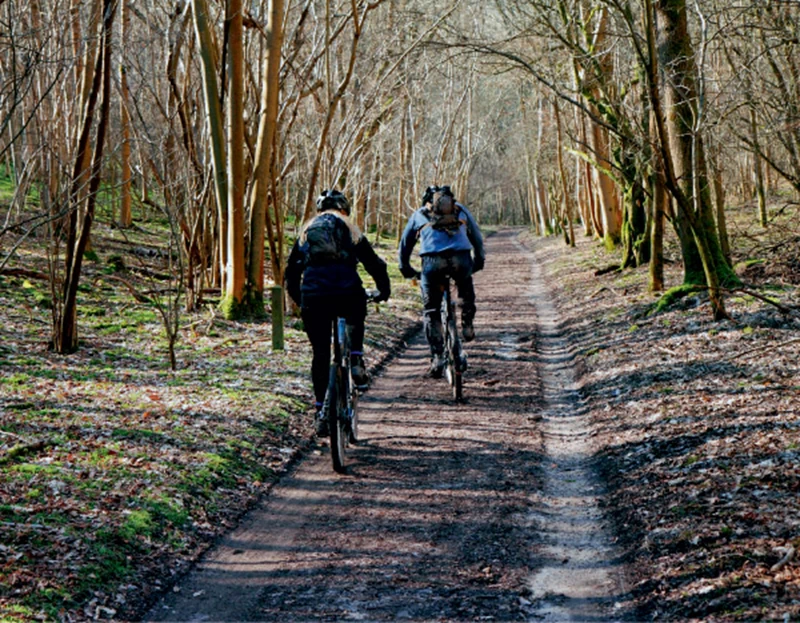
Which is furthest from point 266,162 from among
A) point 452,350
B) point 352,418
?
point 352,418

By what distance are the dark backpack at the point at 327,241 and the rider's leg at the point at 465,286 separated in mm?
2784

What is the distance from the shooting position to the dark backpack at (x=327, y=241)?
7.61 metres

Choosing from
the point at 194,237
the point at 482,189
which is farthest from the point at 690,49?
the point at 482,189

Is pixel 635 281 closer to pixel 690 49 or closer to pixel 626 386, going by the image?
pixel 690 49

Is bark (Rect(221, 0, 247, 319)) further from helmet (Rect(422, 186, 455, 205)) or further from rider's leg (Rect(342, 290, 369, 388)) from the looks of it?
rider's leg (Rect(342, 290, 369, 388))

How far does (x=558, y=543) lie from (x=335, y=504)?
5.97 ft

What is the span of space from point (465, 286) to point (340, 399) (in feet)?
11.2

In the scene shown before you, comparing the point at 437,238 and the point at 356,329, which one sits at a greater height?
the point at 437,238

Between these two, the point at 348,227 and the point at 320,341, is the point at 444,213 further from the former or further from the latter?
the point at 320,341

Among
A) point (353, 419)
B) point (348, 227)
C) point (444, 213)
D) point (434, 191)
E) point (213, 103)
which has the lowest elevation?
point (353, 419)

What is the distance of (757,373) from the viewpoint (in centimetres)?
938

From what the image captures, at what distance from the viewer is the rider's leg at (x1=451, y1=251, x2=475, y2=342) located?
10.3 m

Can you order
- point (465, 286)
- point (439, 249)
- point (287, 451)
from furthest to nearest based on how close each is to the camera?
point (465, 286)
point (439, 249)
point (287, 451)

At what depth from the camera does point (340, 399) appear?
761cm
